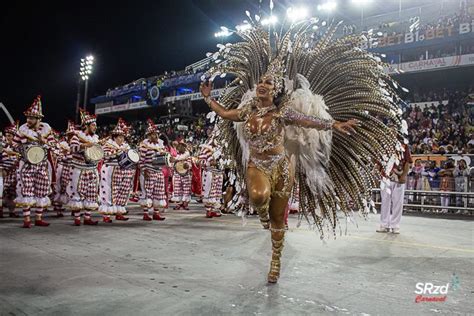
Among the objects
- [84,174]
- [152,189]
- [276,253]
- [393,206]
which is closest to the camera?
[276,253]

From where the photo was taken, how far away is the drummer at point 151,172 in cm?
850

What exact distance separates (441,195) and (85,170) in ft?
31.5

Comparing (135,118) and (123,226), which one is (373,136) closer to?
(123,226)

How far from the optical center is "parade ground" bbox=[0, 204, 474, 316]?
3.15 m

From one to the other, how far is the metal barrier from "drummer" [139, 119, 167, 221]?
7115 millimetres

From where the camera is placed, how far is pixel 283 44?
4.23 meters

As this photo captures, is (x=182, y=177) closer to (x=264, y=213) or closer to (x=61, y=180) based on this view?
(x=61, y=180)

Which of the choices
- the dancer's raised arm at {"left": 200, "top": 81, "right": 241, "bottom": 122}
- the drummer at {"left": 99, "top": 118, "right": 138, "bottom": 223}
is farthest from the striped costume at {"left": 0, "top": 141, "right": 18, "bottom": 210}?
the dancer's raised arm at {"left": 200, "top": 81, "right": 241, "bottom": 122}

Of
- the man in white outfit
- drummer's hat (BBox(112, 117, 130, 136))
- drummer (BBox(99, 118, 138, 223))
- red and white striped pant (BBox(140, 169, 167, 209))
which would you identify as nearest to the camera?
the man in white outfit

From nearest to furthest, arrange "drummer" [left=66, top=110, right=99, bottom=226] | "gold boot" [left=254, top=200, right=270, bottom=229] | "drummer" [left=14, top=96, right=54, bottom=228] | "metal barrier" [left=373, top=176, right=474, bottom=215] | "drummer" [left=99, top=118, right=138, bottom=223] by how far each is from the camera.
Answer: "gold boot" [left=254, top=200, right=270, bottom=229] < "drummer" [left=14, top=96, right=54, bottom=228] < "drummer" [left=66, top=110, right=99, bottom=226] < "drummer" [left=99, top=118, right=138, bottom=223] < "metal barrier" [left=373, top=176, right=474, bottom=215]

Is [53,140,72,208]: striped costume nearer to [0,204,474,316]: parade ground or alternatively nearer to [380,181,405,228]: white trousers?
[0,204,474,316]: parade ground

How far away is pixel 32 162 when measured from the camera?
22.7 ft

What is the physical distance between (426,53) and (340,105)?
18353mm

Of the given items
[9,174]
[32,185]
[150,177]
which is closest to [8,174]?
[9,174]
